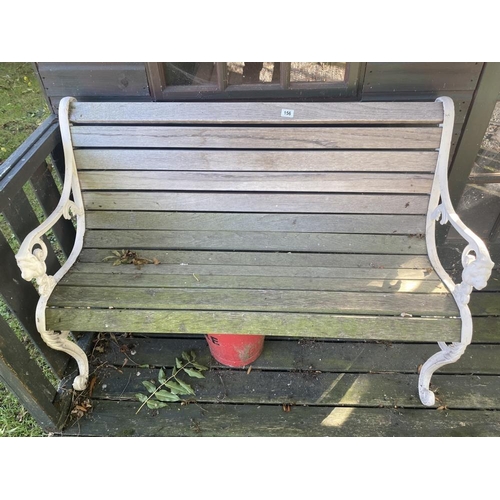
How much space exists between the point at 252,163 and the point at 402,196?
0.75 m

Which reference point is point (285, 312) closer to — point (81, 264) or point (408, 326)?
point (408, 326)

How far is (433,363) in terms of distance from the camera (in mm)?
1898

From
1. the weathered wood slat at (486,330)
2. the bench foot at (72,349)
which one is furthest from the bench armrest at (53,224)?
the weathered wood slat at (486,330)

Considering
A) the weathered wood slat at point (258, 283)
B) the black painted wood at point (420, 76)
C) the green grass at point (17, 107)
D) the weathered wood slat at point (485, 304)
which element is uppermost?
the black painted wood at point (420, 76)

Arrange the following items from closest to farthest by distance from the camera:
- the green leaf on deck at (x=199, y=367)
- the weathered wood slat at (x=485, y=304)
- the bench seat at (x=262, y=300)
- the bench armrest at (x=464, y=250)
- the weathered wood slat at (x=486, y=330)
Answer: the bench armrest at (x=464, y=250), the bench seat at (x=262, y=300), the green leaf on deck at (x=199, y=367), the weathered wood slat at (x=486, y=330), the weathered wood slat at (x=485, y=304)

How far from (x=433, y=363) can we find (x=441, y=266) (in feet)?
1.48

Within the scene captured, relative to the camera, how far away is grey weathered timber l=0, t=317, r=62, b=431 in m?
1.59

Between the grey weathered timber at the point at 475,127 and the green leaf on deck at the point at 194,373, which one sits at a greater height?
the grey weathered timber at the point at 475,127

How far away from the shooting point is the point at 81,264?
6.27 ft

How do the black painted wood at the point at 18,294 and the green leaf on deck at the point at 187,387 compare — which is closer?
the black painted wood at the point at 18,294

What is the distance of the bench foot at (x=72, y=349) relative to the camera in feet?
5.82

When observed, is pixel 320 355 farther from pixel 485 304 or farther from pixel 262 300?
pixel 485 304

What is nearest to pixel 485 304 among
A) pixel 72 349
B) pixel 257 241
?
pixel 257 241

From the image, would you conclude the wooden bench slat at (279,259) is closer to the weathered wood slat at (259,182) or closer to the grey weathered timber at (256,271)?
the grey weathered timber at (256,271)
